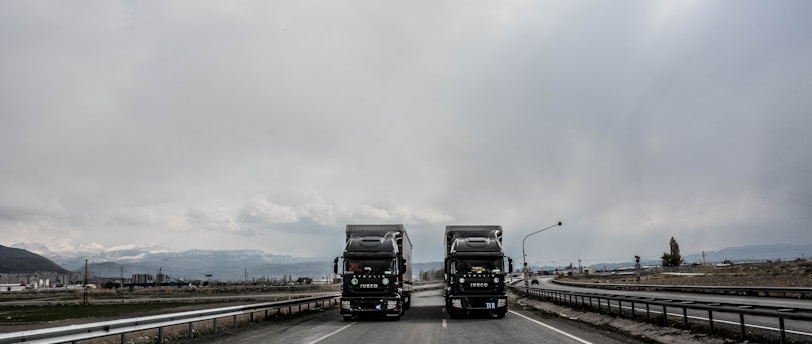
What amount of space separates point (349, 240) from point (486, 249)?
21.5ft

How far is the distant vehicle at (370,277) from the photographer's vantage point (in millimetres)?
24609

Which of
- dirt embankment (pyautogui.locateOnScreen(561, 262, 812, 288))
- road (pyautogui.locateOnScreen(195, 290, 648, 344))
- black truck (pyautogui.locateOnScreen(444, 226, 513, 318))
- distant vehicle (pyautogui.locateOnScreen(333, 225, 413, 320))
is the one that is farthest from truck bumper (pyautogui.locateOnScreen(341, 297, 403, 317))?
dirt embankment (pyautogui.locateOnScreen(561, 262, 812, 288))

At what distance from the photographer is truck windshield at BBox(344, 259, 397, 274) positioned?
25.0 metres

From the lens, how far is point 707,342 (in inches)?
570

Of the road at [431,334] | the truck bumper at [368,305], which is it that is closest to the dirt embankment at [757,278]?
the road at [431,334]

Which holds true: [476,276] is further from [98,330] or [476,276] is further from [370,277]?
[98,330]

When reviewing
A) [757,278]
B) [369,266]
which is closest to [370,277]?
[369,266]

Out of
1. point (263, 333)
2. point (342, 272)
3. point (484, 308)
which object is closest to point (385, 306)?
point (342, 272)

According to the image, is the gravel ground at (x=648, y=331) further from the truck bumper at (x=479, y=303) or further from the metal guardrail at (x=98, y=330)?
the metal guardrail at (x=98, y=330)

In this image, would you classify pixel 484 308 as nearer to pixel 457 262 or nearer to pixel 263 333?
pixel 457 262

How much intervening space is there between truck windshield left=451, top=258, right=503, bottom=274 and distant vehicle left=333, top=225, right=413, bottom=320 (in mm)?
2974

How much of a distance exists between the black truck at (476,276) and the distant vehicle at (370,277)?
2.61 meters

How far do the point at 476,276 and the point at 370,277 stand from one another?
16.1 ft

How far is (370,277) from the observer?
24875 mm
